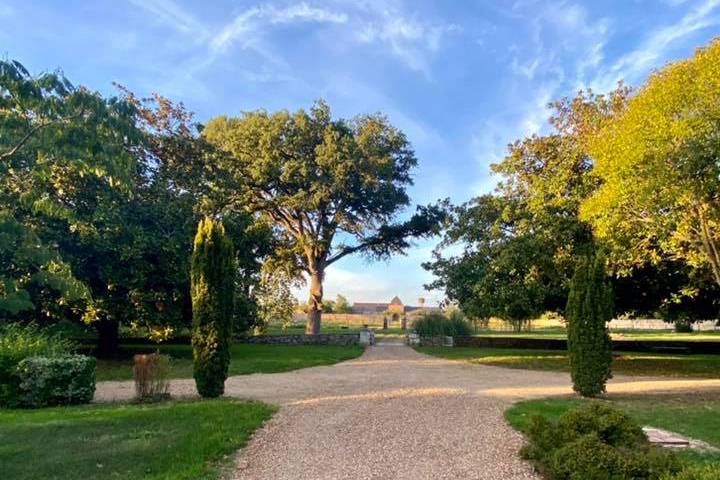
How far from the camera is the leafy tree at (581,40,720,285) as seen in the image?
33.5 ft

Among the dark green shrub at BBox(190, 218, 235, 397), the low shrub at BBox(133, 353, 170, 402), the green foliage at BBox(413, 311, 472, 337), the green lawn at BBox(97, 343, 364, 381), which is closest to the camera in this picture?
the low shrub at BBox(133, 353, 170, 402)

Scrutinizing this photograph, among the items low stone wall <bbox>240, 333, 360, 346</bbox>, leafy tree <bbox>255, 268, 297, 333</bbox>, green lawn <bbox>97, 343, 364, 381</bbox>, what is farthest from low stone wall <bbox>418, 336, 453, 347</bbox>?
leafy tree <bbox>255, 268, 297, 333</bbox>

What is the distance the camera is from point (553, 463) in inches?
212

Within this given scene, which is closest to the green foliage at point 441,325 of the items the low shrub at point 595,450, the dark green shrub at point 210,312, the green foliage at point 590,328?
the green foliage at point 590,328

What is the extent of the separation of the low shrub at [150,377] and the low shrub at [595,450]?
23.6ft

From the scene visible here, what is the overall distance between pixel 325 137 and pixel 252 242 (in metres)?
9.92

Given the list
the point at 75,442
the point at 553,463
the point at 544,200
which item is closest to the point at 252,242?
the point at 544,200

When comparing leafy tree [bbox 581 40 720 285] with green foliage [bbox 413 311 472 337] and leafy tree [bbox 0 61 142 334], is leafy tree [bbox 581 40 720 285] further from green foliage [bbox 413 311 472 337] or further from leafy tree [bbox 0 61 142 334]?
green foliage [bbox 413 311 472 337]

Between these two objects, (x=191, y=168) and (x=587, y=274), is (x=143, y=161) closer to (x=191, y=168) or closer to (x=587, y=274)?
(x=191, y=168)

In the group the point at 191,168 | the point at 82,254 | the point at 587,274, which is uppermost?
the point at 191,168

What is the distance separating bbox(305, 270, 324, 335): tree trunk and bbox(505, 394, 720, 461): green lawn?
23.7 meters

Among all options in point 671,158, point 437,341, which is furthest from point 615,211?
point 437,341

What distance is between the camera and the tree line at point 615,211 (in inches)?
411

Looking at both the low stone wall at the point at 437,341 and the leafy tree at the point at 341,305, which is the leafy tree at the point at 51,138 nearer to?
the low stone wall at the point at 437,341
